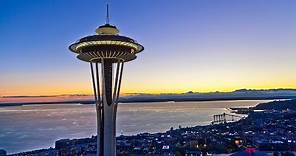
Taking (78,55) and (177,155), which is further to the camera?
(177,155)

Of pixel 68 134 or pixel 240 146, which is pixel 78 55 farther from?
pixel 68 134

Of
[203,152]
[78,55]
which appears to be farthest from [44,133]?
[78,55]

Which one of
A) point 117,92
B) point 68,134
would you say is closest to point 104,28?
point 117,92

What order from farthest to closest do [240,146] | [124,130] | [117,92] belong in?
[124,130], [240,146], [117,92]

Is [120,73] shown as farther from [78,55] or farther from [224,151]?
[224,151]

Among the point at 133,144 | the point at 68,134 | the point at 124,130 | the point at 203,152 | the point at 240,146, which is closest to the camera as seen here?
the point at 203,152

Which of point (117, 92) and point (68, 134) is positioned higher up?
point (117, 92)

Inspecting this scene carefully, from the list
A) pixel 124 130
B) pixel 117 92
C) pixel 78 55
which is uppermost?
pixel 78 55
